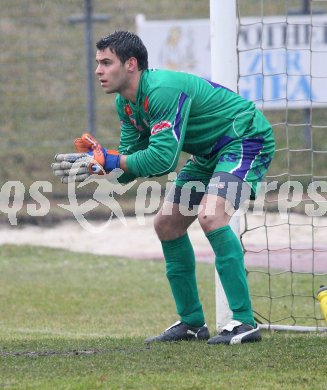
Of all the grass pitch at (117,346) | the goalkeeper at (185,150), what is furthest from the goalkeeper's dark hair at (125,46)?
the grass pitch at (117,346)

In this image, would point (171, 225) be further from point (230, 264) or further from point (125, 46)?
point (125, 46)

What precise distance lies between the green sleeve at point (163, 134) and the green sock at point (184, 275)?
77 cm

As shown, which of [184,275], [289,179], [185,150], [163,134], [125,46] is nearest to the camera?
[163,134]

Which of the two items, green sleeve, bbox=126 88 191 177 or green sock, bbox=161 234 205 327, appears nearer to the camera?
green sleeve, bbox=126 88 191 177

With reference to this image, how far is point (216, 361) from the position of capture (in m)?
5.36

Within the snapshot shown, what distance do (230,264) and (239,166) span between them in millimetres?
575

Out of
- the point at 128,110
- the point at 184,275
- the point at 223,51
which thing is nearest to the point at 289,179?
the point at 223,51

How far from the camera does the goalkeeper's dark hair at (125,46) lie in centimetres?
582

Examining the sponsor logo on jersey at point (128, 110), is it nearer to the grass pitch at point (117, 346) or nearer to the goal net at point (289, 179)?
the grass pitch at point (117, 346)

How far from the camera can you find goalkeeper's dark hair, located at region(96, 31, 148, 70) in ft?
19.1

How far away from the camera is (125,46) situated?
5.82 meters

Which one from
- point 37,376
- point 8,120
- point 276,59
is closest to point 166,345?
point 37,376

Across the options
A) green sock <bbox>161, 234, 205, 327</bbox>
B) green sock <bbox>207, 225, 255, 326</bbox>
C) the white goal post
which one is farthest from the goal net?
green sock <bbox>207, 225, 255, 326</bbox>

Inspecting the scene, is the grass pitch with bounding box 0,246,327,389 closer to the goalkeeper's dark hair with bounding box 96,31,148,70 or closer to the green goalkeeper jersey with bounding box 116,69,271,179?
the green goalkeeper jersey with bounding box 116,69,271,179
